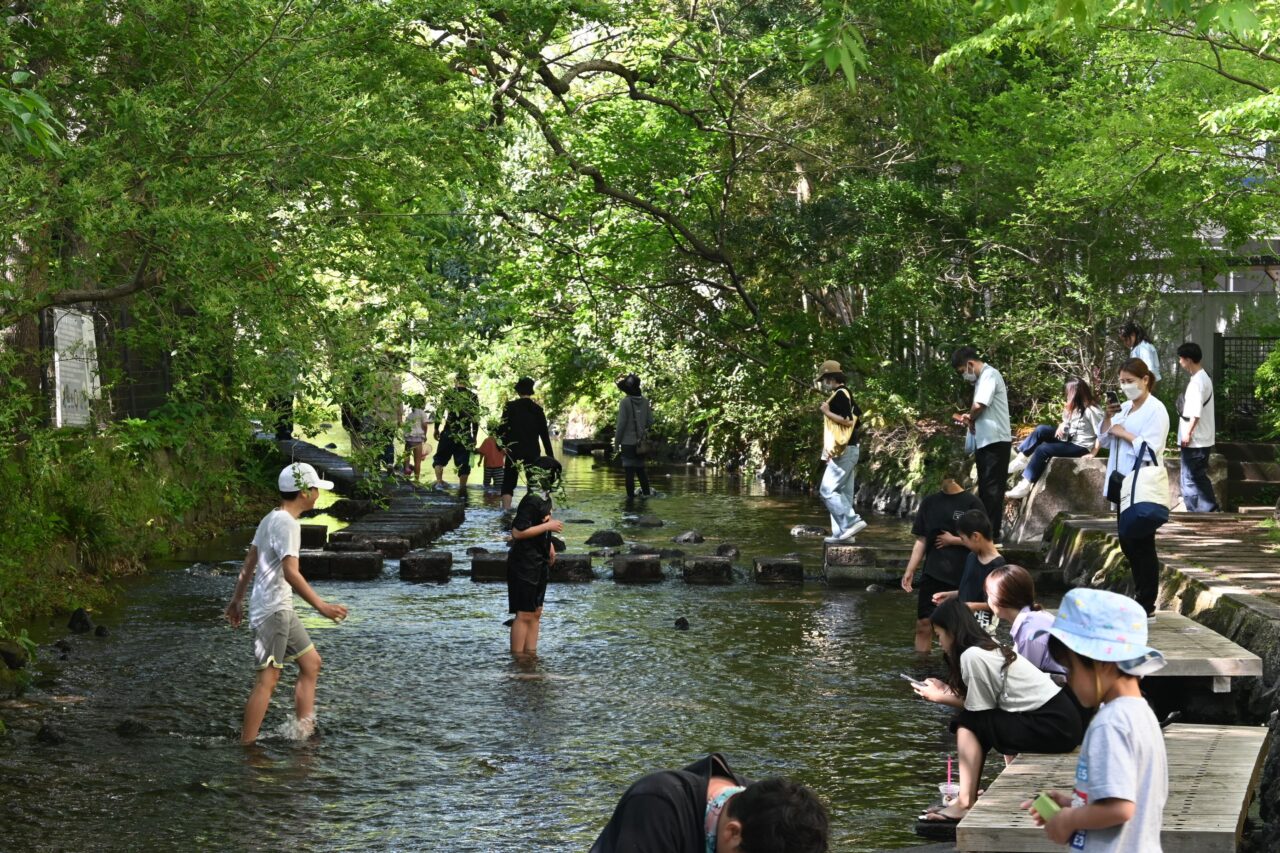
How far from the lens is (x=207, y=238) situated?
934 cm

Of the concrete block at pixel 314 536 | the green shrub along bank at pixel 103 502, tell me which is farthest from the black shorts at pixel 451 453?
the concrete block at pixel 314 536

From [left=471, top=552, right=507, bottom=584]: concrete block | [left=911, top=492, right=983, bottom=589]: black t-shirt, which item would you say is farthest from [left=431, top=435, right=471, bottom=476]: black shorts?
[left=911, top=492, right=983, bottom=589]: black t-shirt

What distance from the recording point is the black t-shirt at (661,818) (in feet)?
11.6

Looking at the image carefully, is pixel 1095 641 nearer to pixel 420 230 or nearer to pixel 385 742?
pixel 385 742

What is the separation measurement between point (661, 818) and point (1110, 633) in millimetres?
1635

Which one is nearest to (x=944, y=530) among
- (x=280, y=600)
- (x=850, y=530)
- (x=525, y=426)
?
(x=280, y=600)

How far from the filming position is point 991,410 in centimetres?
1513

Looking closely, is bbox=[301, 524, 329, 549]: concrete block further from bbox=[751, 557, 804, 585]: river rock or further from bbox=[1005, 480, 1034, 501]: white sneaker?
bbox=[1005, 480, 1034, 501]: white sneaker

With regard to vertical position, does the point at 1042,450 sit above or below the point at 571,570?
above

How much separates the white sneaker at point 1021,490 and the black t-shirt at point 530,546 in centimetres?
951

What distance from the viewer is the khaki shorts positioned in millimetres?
8867

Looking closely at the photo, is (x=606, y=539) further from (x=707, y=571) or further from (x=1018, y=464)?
(x=1018, y=464)

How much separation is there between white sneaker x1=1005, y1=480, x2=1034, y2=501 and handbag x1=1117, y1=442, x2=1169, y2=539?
870 cm

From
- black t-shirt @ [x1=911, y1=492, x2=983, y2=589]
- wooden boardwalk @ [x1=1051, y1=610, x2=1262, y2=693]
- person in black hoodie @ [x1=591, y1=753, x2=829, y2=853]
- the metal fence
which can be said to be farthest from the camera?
the metal fence
